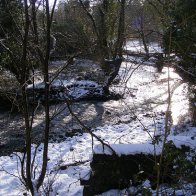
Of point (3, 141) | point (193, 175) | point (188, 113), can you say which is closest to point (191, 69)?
point (188, 113)

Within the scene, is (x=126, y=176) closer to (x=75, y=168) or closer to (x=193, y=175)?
(x=193, y=175)

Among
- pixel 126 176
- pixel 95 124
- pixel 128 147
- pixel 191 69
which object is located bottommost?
pixel 95 124

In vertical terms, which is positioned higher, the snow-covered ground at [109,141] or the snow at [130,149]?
the snow at [130,149]

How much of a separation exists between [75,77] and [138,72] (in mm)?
6265

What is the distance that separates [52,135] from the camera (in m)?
11.4

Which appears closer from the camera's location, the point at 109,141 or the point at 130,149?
the point at 130,149

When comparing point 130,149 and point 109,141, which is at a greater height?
point 130,149

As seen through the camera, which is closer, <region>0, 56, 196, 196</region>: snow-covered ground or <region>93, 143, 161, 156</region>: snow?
<region>93, 143, 161, 156</region>: snow

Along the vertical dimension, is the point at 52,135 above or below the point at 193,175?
below

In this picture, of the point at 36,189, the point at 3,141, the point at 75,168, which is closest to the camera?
the point at 36,189

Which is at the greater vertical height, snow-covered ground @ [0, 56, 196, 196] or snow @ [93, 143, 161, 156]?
snow @ [93, 143, 161, 156]

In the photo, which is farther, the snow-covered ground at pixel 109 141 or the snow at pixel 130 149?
the snow-covered ground at pixel 109 141

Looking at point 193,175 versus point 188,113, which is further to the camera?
point 188,113

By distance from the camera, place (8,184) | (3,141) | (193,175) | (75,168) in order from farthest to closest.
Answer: (3,141)
(75,168)
(8,184)
(193,175)
